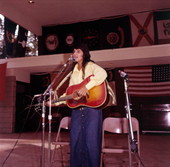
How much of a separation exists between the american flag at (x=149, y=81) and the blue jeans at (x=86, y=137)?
17.4 feet

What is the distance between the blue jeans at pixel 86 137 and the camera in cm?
243

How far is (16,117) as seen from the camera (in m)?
8.63

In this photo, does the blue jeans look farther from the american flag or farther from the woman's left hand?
the american flag

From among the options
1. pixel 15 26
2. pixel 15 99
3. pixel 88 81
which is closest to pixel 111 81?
pixel 15 99

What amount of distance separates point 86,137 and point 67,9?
6804 millimetres

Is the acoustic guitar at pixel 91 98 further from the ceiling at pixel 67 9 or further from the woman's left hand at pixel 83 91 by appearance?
the ceiling at pixel 67 9

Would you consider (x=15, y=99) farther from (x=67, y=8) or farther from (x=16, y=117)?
(x=67, y=8)

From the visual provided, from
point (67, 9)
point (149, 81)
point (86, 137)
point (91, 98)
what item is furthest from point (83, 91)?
point (67, 9)

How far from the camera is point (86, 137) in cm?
245

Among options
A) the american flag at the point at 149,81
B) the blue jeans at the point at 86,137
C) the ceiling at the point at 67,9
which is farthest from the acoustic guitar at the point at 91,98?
the ceiling at the point at 67,9

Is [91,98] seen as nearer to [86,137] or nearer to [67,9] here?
[86,137]

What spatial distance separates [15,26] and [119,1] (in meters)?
4.36

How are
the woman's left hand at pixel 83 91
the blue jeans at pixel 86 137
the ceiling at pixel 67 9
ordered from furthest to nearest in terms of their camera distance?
1. the ceiling at pixel 67 9
2. the blue jeans at pixel 86 137
3. the woman's left hand at pixel 83 91

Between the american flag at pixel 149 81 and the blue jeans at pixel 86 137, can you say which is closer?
the blue jeans at pixel 86 137
